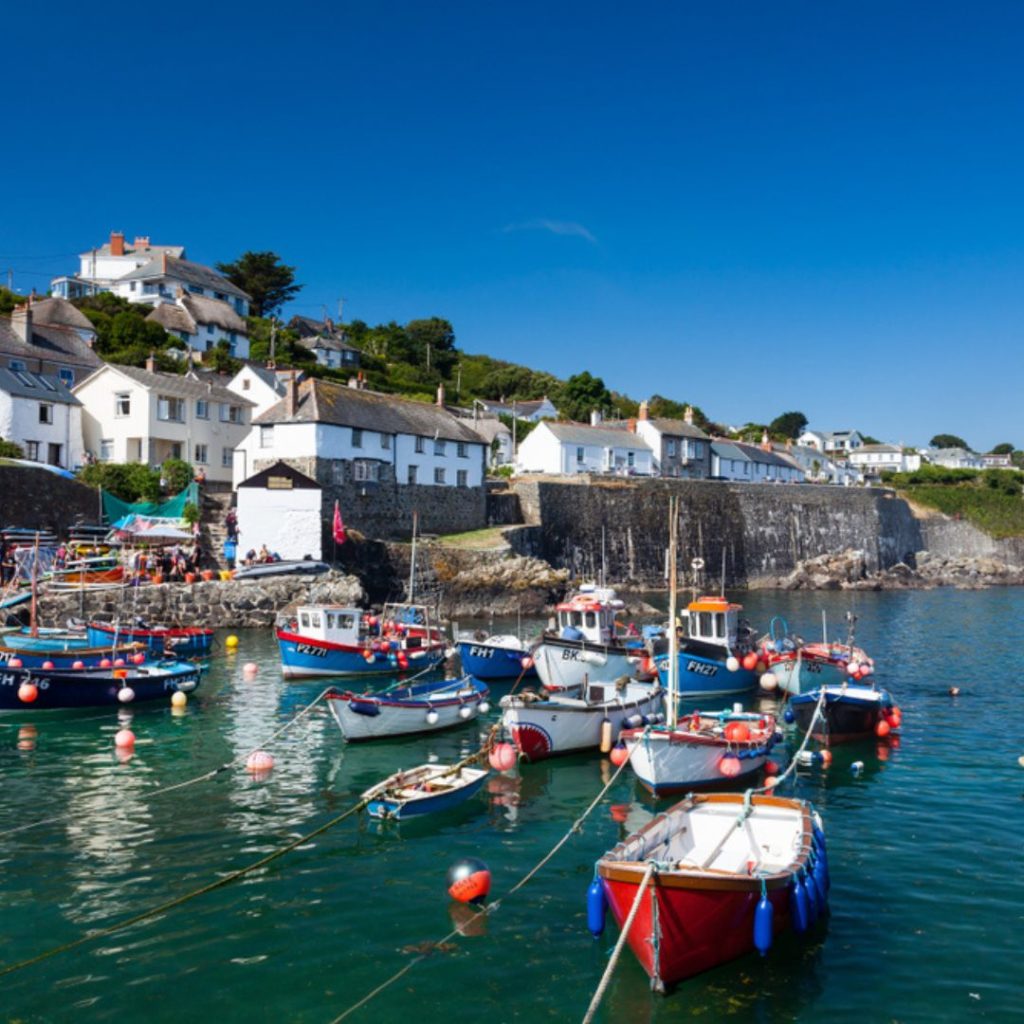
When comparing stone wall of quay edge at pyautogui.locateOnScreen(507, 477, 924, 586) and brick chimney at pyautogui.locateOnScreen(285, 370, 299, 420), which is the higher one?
brick chimney at pyautogui.locateOnScreen(285, 370, 299, 420)

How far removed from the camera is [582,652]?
28.7 metres

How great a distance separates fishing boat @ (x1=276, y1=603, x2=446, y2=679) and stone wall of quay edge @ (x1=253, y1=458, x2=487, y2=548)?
14.8 m

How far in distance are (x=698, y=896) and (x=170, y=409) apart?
51.9 meters

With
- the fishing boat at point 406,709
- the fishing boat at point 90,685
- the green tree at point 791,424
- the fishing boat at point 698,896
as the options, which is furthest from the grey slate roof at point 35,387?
the green tree at point 791,424

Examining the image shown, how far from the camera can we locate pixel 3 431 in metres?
49.9

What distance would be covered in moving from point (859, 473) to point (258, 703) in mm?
115163

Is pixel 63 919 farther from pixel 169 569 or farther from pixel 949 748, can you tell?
pixel 169 569

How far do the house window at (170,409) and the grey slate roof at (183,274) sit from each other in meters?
41.8

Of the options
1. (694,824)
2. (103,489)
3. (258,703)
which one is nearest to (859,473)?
(103,489)

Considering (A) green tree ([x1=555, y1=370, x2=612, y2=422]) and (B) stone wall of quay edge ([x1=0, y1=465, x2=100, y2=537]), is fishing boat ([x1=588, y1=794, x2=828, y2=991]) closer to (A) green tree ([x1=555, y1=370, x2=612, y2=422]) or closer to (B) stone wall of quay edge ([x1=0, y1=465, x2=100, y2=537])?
(B) stone wall of quay edge ([x1=0, y1=465, x2=100, y2=537])

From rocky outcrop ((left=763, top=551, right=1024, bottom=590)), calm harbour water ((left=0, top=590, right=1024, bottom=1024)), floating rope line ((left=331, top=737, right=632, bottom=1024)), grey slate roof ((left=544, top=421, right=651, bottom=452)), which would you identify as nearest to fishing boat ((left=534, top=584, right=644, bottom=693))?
calm harbour water ((left=0, top=590, right=1024, bottom=1024))

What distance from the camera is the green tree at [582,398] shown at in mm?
101438

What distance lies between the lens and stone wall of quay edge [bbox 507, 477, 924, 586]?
62.4 meters

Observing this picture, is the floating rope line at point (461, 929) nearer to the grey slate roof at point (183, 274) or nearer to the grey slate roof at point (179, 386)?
the grey slate roof at point (179, 386)
